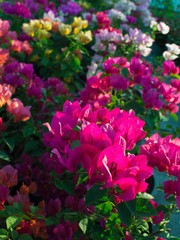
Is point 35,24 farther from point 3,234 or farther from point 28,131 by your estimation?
point 3,234

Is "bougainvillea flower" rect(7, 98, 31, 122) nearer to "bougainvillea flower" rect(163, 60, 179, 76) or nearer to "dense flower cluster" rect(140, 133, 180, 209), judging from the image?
"dense flower cluster" rect(140, 133, 180, 209)

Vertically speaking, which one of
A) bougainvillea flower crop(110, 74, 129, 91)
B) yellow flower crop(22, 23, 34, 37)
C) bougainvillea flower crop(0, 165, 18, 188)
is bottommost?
bougainvillea flower crop(0, 165, 18, 188)

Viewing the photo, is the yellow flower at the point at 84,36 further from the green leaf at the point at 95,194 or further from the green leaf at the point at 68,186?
the green leaf at the point at 95,194

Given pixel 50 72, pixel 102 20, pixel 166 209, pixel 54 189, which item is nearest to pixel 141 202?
pixel 166 209

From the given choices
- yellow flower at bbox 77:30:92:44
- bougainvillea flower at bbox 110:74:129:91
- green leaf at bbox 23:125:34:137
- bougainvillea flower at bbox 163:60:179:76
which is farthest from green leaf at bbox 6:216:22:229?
yellow flower at bbox 77:30:92:44

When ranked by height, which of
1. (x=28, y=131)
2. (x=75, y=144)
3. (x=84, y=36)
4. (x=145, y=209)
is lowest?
(x=28, y=131)

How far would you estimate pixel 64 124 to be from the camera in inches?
28.8

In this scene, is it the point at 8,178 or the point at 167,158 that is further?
the point at 8,178

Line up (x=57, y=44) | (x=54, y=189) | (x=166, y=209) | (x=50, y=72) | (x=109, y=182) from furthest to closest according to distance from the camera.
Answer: (x=57, y=44) < (x=50, y=72) < (x=54, y=189) < (x=166, y=209) < (x=109, y=182)

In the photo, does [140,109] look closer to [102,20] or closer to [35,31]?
[35,31]

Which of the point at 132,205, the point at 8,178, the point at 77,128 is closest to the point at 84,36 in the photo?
the point at 8,178

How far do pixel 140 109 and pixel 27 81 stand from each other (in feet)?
2.26

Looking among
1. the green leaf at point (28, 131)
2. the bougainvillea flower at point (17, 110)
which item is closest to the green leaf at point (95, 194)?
the bougainvillea flower at point (17, 110)

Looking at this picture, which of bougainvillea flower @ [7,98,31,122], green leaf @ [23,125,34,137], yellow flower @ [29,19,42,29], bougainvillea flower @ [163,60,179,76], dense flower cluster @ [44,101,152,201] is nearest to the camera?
dense flower cluster @ [44,101,152,201]
